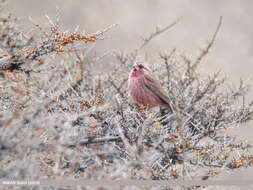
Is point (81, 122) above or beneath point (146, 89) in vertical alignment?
beneath

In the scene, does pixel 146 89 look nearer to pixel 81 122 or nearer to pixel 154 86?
pixel 154 86

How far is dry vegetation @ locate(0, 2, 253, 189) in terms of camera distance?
1999 mm

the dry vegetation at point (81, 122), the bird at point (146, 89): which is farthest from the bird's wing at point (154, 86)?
the dry vegetation at point (81, 122)

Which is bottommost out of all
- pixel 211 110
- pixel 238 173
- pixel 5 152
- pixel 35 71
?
pixel 238 173

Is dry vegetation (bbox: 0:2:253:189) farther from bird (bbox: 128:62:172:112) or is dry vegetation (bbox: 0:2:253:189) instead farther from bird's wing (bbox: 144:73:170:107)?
bird's wing (bbox: 144:73:170:107)

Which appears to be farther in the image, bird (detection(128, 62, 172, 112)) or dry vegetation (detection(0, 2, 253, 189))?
bird (detection(128, 62, 172, 112))

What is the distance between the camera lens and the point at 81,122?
380 centimetres

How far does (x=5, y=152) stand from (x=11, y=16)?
105 inches

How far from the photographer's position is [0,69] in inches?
149

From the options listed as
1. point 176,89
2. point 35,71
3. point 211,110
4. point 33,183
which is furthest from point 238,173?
point 33,183

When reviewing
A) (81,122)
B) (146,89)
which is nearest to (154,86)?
(146,89)

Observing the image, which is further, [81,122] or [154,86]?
[154,86]

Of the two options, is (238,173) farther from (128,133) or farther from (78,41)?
(78,41)

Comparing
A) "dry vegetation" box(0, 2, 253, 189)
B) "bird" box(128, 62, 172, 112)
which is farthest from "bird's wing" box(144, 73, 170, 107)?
"dry vegetation" box(0, 2, 253, 189)
